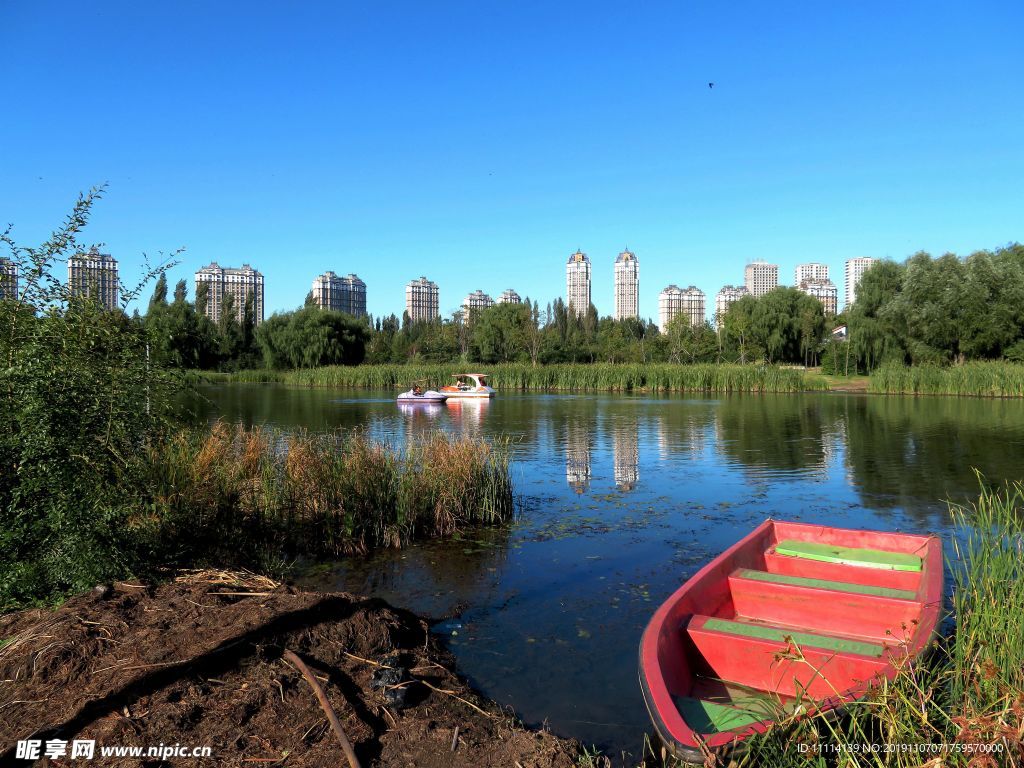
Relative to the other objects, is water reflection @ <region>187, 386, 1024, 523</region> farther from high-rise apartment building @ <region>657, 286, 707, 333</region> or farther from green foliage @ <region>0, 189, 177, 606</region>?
high-rise apartment building @ <region>657, 286, 707, 333</region>

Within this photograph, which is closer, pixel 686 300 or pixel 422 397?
Result: pixel 422 397

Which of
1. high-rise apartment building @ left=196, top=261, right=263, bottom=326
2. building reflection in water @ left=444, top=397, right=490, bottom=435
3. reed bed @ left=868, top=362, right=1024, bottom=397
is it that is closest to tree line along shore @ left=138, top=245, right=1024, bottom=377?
reed bed @ left=868, top=362, right=1024, bottom=397

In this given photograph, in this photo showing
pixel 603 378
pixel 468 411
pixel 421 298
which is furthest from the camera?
pixel 421 298

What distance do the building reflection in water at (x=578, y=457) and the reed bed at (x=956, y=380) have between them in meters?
24.2

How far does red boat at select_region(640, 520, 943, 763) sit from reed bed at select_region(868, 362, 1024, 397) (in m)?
34.7

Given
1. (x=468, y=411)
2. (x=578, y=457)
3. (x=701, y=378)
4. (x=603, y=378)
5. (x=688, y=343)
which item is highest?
(x=688, y=343)

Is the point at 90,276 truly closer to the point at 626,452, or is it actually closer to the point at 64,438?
the point at 64,438

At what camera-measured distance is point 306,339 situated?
59562 mm

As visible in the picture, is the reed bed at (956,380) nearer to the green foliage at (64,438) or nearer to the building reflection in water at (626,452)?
the building reflection in water at (626,452)

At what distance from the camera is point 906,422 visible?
24.9m

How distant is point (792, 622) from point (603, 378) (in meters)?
39.6

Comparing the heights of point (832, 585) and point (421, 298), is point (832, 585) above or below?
below

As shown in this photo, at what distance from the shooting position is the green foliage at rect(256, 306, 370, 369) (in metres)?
59.5

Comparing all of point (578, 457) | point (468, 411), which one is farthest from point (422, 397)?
point (578, 457)
